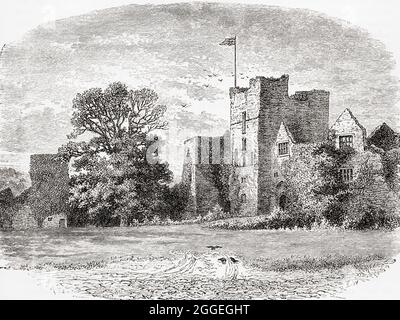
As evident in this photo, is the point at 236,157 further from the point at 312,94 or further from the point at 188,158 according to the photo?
the point at 312,94

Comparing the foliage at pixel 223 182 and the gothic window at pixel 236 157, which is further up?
the gothic window at pixel 236 157

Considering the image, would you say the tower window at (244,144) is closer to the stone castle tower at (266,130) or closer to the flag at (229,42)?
the stone castle tower at (266,130)

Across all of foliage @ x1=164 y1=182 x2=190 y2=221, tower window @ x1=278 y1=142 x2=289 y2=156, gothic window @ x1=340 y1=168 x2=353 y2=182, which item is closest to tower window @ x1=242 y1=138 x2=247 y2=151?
tower window @ x1=278 y1=142 x2=289 y2=156

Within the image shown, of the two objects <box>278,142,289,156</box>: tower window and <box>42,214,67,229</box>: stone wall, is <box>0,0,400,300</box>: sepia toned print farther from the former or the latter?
<box>278,142,289,156</box>: tower window

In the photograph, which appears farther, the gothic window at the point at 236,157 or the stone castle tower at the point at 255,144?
the gothic window at the point at 236,157

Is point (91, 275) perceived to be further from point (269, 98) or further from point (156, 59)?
point (269, 98)

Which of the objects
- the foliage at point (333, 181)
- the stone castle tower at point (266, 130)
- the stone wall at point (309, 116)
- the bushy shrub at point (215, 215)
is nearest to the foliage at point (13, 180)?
the bushy shrub at point (215, 215)
